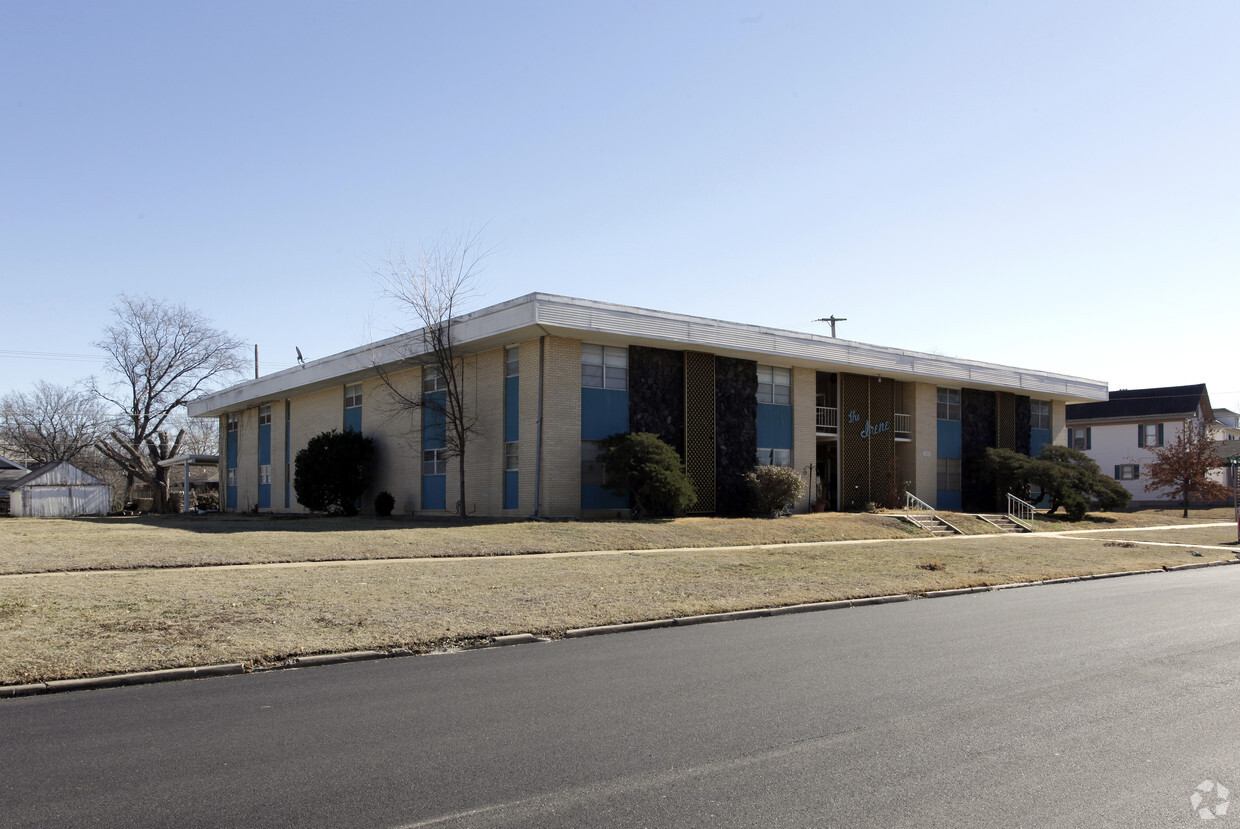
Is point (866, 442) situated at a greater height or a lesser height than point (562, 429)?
lesser

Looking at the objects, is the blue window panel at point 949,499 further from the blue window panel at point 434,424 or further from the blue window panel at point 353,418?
the blue window panel at point 353,418

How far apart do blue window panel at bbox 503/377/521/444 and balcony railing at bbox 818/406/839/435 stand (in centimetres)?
1195

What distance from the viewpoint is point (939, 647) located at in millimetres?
10180

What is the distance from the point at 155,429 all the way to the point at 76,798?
5678 cm

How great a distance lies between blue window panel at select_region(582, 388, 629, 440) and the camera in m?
27.8

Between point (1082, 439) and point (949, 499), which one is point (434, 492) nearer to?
point (949, 499)

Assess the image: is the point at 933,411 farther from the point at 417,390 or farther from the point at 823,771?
the point at 823,771

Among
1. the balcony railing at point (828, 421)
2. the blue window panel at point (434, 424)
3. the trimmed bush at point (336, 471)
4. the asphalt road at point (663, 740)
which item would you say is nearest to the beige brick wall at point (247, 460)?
the trimmed bush at point (336, 471)

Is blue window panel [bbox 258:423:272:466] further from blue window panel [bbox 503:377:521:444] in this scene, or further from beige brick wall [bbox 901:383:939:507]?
beige brick wall [bbox 901:383:939:507]

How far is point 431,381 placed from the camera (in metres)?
32.0

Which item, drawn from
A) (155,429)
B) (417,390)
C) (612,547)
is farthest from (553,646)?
(155,429)

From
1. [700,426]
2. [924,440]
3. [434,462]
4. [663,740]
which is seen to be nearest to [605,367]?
[700,426]

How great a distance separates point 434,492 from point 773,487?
11261 mm

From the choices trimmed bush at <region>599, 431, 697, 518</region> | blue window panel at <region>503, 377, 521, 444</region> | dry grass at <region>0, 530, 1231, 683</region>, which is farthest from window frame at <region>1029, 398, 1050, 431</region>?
blue window panel at <region>503, 377, 521, 444</region>
